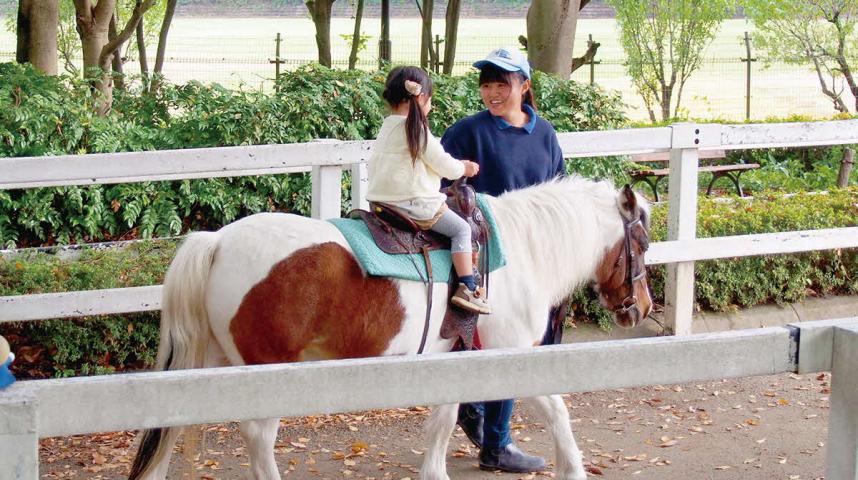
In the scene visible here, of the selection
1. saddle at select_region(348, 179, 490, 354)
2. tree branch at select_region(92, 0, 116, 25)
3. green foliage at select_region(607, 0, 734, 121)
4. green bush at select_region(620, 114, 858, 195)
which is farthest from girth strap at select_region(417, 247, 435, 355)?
green foliage at select_region(607, 0, 734, 121)

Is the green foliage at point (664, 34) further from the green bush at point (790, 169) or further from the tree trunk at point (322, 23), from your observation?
the green bush at point (790, 169)

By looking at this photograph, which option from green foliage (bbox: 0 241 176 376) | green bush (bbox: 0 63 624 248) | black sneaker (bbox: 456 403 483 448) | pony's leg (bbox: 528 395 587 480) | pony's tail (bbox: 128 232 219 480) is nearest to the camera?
pony's tail (bbox: 128 232 219 480)

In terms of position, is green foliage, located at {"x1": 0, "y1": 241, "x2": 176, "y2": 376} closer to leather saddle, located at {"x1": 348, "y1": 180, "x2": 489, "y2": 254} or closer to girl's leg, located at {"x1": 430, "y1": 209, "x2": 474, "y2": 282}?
leather saddle, located at {"x1": 348, "y1": 180, "x2": 489, "y2": 254}

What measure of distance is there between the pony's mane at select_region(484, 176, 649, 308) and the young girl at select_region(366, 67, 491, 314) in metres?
0.43

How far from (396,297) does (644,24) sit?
20.9 metres

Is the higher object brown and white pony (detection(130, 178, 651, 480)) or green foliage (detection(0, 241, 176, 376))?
brown and white pony (detection(130, 178, 651, 480))

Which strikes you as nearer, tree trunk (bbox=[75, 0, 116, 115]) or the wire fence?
tree trunk (bbox=[75, 0, 116, 115])

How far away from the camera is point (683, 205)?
7.72m

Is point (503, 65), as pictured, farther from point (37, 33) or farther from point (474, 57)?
point (474, 57)

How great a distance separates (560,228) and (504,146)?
59 centimetres

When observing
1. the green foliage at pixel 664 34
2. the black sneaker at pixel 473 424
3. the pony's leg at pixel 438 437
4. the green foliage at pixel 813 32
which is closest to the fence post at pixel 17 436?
the pony's leg at pixel 438 437

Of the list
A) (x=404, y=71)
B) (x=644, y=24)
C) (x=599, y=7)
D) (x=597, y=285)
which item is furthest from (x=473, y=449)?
(x=599, y=7)

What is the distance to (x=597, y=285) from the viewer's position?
18.1 feet

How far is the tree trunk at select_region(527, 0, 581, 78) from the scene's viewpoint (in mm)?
11359
